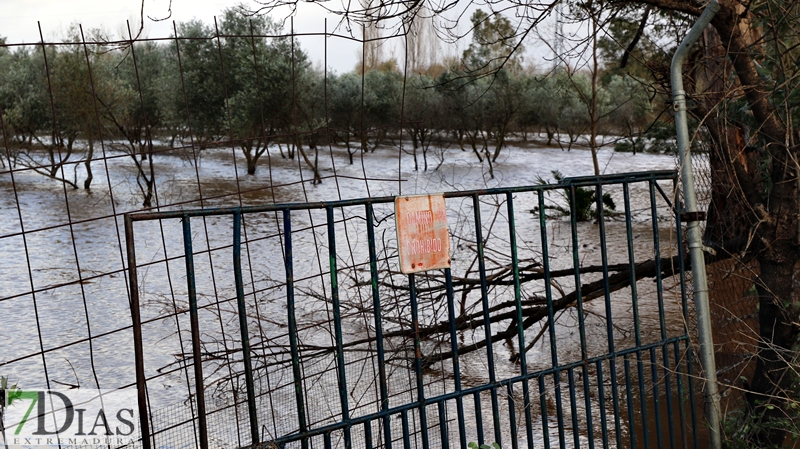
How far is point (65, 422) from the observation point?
17.7 feet

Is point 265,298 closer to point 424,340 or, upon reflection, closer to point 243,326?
point 424,340

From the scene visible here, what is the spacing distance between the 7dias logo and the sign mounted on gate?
2.64m

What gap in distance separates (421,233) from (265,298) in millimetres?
8087

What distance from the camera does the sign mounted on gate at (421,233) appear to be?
8.68 ft

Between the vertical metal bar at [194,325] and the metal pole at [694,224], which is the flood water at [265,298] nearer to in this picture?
the metal pole at [694,224]

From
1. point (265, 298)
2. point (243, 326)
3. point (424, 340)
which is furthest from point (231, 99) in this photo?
point (243, 326)

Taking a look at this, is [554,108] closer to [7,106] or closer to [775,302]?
[7,106]

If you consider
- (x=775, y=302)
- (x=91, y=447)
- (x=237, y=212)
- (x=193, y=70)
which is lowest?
(x=91, y=447)

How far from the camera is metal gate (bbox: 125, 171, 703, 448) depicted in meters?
2.63

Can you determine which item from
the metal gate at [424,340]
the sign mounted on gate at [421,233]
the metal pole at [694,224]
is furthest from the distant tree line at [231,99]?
the sign mounted on gate at [421,233]

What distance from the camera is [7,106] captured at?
25.0 m

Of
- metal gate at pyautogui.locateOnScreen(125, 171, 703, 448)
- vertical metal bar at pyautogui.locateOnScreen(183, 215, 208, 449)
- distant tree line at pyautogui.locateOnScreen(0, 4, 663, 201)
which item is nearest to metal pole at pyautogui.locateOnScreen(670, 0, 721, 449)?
metal gate at pyautogui.locateOnScreen(125, 171, 703, 448)

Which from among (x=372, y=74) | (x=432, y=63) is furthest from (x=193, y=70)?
(x=432, y=63)

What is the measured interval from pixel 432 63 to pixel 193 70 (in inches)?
1401
